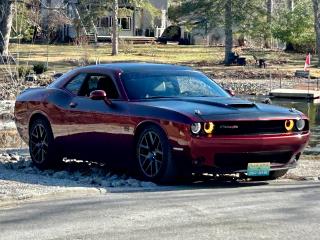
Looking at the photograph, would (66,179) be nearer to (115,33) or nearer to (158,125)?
(158,125)

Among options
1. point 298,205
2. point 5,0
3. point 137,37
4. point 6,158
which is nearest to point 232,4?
point 5,0

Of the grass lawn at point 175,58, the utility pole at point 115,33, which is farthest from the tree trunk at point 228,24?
the utility pole at point 115,33

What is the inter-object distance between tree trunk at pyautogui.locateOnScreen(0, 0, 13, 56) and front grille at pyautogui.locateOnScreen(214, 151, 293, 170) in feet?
125

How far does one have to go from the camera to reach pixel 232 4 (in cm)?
5081

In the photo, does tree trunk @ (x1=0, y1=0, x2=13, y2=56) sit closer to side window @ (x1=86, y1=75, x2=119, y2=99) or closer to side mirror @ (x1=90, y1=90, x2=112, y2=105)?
side window @ (x1=86, y1=75, x2=119, y2=99)

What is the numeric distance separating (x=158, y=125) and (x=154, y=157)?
1.39ft

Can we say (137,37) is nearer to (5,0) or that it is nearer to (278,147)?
(5,0)

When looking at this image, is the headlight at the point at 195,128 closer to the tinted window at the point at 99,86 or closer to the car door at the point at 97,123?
the car door at the point at 97,123

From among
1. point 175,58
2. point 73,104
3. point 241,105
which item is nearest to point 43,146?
point 73,104

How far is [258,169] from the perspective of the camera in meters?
10.4

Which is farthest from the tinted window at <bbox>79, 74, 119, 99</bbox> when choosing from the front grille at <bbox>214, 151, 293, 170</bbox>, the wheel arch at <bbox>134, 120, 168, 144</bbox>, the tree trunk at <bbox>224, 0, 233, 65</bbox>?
the tree trunk at <bbox>224, 0, 233, 65</bbox>

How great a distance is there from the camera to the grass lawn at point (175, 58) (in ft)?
152

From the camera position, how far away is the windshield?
446 inches

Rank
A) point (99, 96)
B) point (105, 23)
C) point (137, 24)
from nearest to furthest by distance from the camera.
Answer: point (99, 96)
point (105, 23)
point (137, 24)
